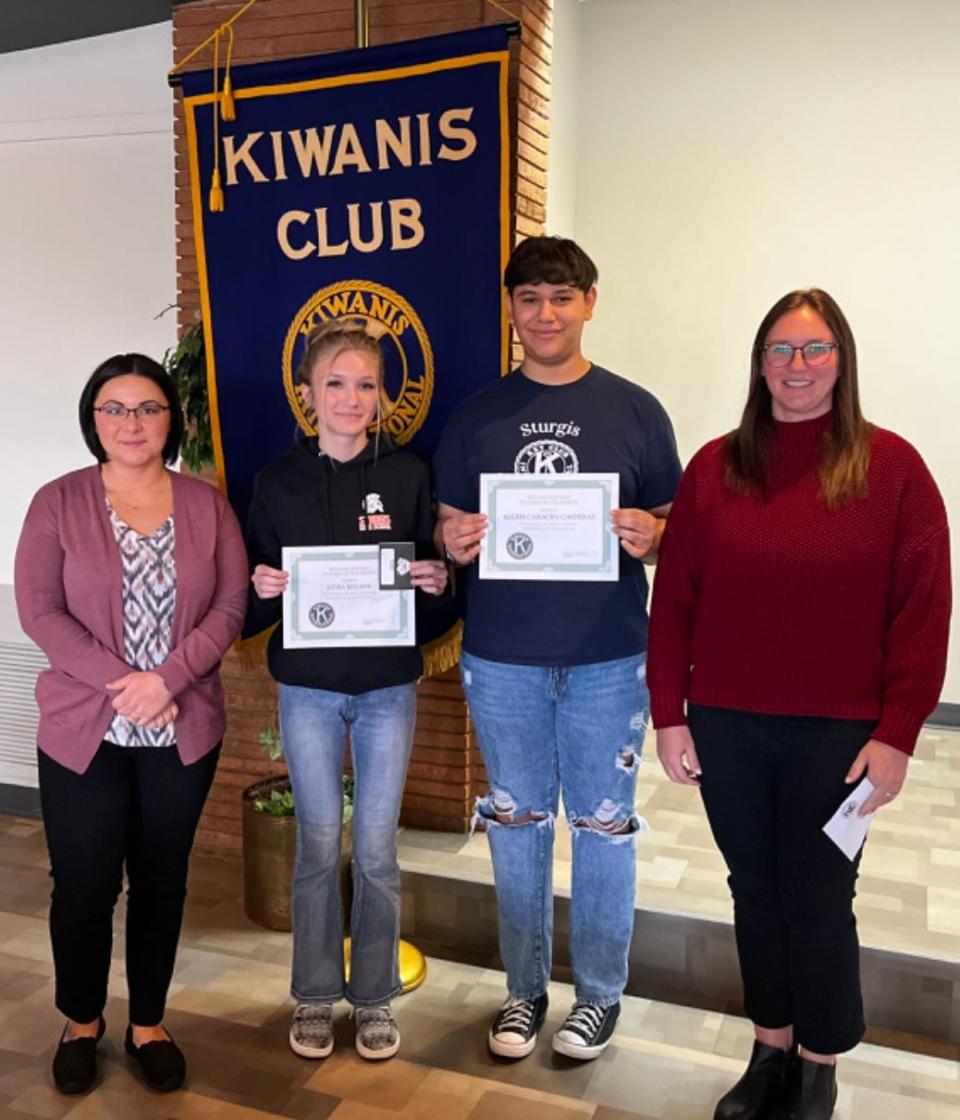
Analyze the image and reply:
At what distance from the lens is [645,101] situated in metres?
4.99

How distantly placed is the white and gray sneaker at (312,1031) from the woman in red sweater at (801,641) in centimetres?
101

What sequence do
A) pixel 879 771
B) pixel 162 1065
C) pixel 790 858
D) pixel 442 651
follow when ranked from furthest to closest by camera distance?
pixel 442 651 < pixel 162 1065 < pixel 790 858 < pixel 879 771

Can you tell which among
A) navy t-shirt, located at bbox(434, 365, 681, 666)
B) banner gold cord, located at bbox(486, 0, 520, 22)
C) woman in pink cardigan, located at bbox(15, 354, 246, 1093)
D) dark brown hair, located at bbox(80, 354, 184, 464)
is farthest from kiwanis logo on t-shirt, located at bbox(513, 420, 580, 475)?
banner gold cord, located at bbox(486, 0, 520, 22)

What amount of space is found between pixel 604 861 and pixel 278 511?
1076 millimetres

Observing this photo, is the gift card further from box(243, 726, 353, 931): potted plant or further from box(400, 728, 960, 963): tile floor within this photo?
box(400, 728, 960, 963): tile floor

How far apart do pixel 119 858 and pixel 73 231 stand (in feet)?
9.46

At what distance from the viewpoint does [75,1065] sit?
234 centimetres

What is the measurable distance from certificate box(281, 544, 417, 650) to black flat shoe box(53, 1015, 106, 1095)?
103cm

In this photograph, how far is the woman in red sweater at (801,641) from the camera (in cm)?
184

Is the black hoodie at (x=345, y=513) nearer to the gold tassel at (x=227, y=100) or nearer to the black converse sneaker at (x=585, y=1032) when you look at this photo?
the black converse sneaker at (x=585, y=1032)

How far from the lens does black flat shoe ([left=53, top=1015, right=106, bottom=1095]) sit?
7.63ft

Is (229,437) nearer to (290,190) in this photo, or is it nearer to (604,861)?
(290,190)

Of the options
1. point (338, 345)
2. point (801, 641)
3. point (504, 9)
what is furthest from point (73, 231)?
point (801, 641)

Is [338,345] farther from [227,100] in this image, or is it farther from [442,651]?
[227,100]
